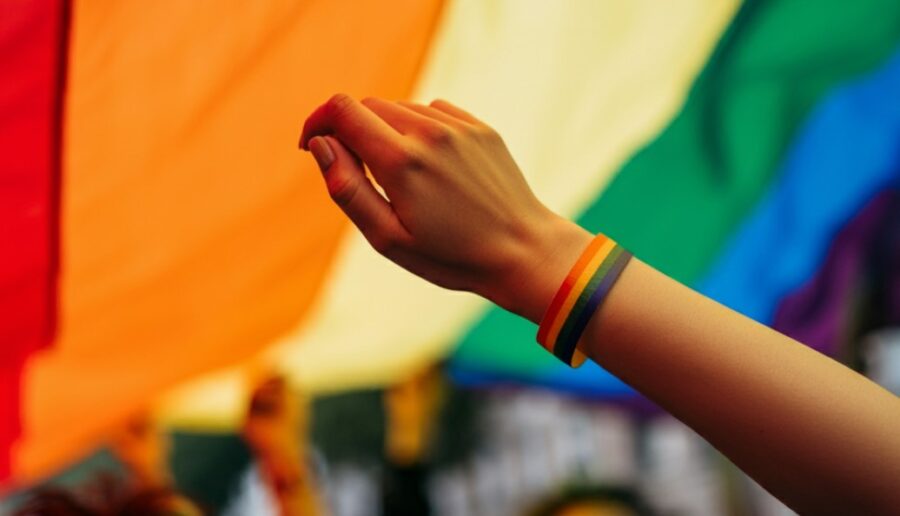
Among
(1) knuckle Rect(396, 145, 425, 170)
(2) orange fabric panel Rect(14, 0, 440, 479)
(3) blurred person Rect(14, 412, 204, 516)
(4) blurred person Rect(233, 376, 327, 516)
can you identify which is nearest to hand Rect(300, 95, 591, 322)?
(1) knuckle Rect(396, 145, 425, 170)

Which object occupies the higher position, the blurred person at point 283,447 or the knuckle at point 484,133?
the knuckle at point 484,133

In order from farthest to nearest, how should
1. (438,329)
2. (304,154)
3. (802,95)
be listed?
(438,329), (802,95), (304,154)

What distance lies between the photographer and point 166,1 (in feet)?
2.67

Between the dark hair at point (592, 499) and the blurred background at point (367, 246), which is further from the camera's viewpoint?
the dark hair at point (592, 499)

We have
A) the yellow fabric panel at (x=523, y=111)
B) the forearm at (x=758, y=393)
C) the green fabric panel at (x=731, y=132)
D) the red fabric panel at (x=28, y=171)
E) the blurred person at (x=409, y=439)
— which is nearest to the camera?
the forearm at (x=758, y=393)

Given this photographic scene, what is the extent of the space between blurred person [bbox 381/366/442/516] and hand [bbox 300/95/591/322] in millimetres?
1084

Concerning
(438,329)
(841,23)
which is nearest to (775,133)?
(841,23)

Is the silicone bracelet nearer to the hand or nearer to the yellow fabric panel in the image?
the hand

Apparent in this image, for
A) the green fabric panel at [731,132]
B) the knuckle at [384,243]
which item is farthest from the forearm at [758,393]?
the green fabric panel at [731,132]

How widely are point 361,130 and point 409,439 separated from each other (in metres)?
1.15

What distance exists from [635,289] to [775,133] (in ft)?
3.40

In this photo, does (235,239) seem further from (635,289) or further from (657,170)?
(635,289)

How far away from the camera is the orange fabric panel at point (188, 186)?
87 cm

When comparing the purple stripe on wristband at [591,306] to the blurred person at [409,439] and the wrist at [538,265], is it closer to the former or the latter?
the wrist at [538,265]
